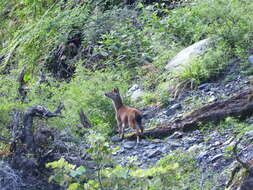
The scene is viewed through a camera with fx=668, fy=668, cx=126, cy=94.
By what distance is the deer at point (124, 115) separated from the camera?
10.5 meters

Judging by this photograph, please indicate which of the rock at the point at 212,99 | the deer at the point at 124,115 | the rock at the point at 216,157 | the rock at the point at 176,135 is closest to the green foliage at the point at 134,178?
the rock at the point at 216,157

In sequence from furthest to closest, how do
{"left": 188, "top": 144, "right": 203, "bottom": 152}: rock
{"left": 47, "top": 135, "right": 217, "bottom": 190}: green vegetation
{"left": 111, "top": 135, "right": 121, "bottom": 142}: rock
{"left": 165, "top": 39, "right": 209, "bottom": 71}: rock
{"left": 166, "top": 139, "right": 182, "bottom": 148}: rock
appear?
{"left": 165, "top": 39, "right": 209, "bottom": 71}: rock, {"left": 111, "top": 135, "right": 121, "bottom": 142}: rock, {"left": 166, "top": 139, "right": 182, "bottom": 148}: rock, {"left": 188, "top": 144, "right": 203, "bottom": 152}: rock, {"left": 47, "top": 135, "right": 217, "bottom": 190}: green vegetation

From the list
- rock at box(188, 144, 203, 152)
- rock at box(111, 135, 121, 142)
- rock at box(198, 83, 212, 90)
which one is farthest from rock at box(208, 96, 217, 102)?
rock at box(188, 144, 203, 152)

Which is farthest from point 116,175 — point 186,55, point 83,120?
point 186,55

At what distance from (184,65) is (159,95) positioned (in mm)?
761

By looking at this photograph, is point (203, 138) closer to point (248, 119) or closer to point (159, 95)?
point (248, 119)

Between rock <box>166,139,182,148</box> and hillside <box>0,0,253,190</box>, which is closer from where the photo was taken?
hillside <box>0,0,253,190</box>

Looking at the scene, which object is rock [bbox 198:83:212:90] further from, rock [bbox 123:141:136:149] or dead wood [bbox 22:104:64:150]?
dead wood [bbox 22:104:64:150]

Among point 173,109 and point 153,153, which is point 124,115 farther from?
point 153,153

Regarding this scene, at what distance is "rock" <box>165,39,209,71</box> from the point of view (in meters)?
13.1

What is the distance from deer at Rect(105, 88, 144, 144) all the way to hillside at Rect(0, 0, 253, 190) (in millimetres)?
197

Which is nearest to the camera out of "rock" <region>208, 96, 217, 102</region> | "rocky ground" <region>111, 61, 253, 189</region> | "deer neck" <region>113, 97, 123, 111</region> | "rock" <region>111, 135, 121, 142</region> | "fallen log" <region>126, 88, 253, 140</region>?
"rocky ground" <region>111, 61, 253, 189</region>

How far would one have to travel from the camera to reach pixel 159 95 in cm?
1243

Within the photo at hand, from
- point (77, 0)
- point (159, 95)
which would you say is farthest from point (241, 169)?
point (77, 0)
